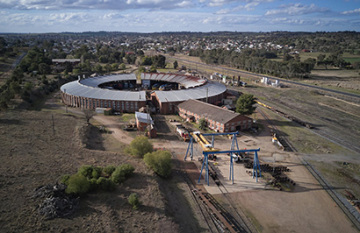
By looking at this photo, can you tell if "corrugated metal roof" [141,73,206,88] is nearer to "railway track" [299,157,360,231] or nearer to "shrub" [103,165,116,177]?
"railway track" [299,157,360,231]

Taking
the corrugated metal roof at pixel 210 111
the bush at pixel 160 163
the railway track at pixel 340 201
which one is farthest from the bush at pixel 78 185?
the corrugated metal roof at pixel 210 111

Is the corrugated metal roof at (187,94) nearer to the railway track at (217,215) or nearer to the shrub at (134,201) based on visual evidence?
the railway track at (217,215)

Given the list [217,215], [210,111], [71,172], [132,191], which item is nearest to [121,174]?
[132,191]

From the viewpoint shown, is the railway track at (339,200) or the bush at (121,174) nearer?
the railway track at (339,200)

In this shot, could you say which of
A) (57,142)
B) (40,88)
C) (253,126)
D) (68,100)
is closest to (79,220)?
(57,142)

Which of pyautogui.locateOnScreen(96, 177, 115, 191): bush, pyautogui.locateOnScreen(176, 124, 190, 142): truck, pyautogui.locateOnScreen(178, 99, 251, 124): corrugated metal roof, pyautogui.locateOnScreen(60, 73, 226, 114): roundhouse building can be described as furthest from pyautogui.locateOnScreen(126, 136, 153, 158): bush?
pyautogui.locateOnScreen(60, 73, 226, 114): roundhouse building

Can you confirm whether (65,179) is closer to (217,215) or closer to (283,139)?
(217,215)
